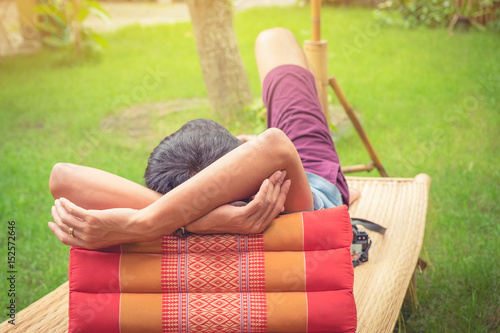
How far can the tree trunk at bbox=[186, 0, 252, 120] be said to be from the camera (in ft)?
14.2

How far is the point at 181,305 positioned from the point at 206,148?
40 centimetres

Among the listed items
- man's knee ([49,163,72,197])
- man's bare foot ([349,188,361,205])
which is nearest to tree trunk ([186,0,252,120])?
man's bare foot ([349,188,361,205])

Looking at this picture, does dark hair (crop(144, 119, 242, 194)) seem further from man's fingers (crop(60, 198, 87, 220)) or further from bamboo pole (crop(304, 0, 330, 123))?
bamboo pole (crop(304, 0, 330, 123))

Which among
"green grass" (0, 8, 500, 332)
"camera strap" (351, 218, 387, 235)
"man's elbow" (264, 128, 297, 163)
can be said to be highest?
"man's elbow" (264, 128, 297, 163)

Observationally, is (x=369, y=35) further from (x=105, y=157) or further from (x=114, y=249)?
(x=114, y=249)

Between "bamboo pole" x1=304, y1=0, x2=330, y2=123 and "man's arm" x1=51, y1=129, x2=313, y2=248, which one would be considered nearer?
"man's arm" x1=51, y1=129, x2=313, y2=248

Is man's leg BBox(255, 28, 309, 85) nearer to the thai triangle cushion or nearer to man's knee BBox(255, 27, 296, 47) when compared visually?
man's knee BBox(255, 27, 296, 47)

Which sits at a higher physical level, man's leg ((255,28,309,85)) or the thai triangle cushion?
man's leg ((255,28,309,85))

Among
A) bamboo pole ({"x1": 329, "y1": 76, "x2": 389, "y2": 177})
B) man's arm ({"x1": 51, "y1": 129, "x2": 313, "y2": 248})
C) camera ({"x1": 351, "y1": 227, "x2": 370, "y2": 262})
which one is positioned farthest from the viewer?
bamboo pole ({"x1": 329, "y1": 76, "x2": 389, "y2": 177})

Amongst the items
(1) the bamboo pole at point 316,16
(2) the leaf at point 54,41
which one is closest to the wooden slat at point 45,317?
(1) the bamboo pole at point 316,16

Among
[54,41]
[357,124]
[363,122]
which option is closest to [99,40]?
[54,41]

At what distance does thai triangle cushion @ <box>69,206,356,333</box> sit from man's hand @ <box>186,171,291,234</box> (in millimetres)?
37

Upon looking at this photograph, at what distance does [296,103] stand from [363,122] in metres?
2.51

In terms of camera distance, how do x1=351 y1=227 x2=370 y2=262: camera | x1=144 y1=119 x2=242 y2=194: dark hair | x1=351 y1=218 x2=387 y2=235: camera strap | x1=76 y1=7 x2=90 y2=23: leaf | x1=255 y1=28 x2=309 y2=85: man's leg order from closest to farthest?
x1=144 y1=119 x2=242 y2=194: dark hair < x1=351 y1=227 x2=370 y2=262: camera < x1=351 y1=218 x2=387 y2=235: camera strap < x1=255 y1=28 x2=309 y2=85: man's leg < x1=76 y1=7 x2=90 y2=23: leaf
